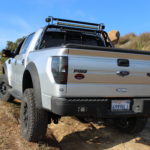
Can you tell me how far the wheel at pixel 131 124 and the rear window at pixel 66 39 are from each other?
1762 millimetres

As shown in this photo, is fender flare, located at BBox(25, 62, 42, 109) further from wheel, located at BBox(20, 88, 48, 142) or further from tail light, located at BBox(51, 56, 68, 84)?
tail light, located at BBox(51, 56, 68, 84)

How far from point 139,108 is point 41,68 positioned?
1.53 m

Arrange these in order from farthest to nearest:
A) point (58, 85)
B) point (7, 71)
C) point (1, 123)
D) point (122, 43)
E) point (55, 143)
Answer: point (122, 43)
point (7, 71)
point (1, 123)
point (55, 143)
point (58, 85)

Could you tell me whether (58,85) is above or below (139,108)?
above

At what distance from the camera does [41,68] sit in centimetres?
366

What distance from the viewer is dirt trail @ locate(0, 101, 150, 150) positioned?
164 inches

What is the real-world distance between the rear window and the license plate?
192 cm

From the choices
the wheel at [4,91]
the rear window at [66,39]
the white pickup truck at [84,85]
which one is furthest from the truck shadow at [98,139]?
the wheel at [4,91]

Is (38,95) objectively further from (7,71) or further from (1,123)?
(7,71)

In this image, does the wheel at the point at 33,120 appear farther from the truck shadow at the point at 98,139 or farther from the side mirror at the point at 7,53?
the side mirror at the point at 7,53

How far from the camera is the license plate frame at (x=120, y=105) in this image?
11.8 ft

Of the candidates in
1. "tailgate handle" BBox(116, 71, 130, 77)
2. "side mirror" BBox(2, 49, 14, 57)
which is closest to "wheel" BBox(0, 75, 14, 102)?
"side mirror" BBox(2, 49, 14, 57)

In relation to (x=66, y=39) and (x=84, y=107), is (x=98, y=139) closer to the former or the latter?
(x=84, y=107)

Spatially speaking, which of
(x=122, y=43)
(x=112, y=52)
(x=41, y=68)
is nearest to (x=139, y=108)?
(x=112, y=52)
